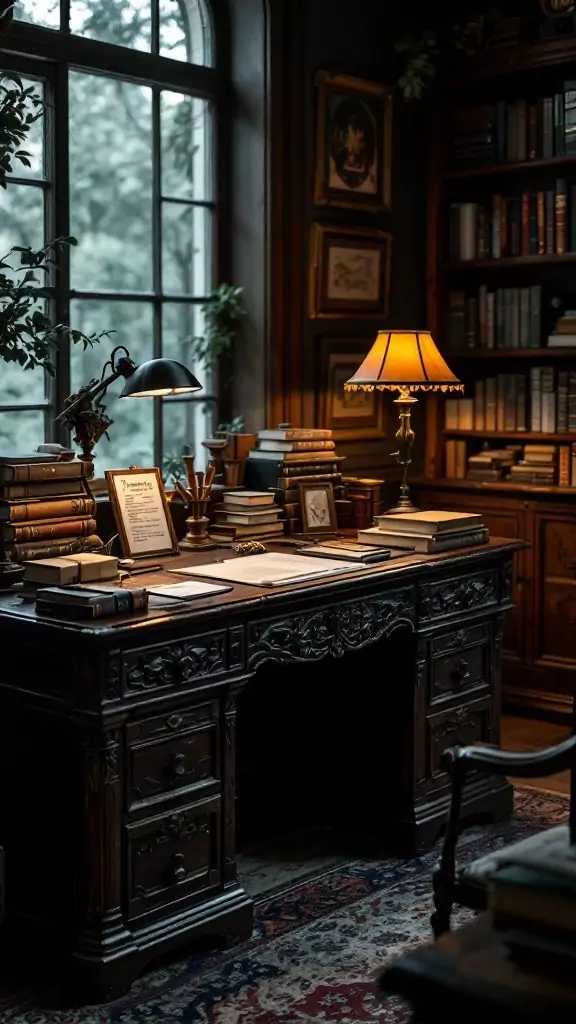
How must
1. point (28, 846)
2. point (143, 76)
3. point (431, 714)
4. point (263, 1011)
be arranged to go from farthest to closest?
1. point (143, 76)
2. point (431, 714)
3. point (28, 846)
4. point (263, 1011)

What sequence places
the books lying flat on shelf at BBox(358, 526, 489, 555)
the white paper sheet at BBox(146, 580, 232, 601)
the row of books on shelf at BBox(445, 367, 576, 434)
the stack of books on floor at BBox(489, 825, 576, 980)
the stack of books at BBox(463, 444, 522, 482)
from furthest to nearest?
the stack of books at BBox(463, 444, 522, 482), the row of books on shelf at BBox(445, 367, 576, 434), the books lying flat on shelf at BBox(358, 526, 489, 555), the white paper sheet at BBox(146, 580, 232, 601), the stack of books on floor at BBox(489, 825, 576, 980)

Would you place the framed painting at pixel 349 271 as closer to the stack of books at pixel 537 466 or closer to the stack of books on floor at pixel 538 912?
the stack of books at pixel 537 466

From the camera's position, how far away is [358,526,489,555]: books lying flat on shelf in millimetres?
3996

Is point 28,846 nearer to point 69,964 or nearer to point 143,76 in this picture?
point 69,964

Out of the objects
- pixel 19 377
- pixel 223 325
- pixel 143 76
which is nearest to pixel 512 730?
pixel 223 325

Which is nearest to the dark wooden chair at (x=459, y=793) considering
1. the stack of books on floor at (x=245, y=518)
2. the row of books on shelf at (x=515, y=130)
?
the stack of books on floor at (x=245, y=518)

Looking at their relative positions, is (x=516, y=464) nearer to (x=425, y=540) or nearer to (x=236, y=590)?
(x=425, y=540)

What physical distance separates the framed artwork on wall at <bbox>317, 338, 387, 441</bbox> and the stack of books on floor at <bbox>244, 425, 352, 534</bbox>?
1.83 ft

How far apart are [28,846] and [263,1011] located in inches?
28.0

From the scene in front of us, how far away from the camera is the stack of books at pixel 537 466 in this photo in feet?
17.2

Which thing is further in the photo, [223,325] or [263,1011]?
[223,325]

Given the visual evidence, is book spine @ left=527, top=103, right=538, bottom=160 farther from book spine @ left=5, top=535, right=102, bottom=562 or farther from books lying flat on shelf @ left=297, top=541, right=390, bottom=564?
book spine @ left=5, top=535, right=102, bottom=562

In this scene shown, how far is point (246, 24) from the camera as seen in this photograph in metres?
4.71

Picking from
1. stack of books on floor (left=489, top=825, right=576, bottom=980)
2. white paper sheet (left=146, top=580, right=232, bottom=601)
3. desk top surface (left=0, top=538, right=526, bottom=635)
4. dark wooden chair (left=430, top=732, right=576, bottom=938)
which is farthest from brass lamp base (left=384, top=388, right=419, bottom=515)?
stack of books on floor (left=489, top=825, right=576, bottom=980)
